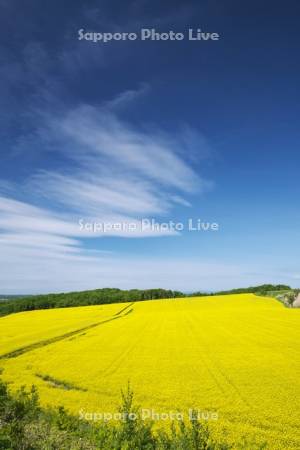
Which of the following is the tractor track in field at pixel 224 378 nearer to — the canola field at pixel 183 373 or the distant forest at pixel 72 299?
the canola field at pixel 183 373

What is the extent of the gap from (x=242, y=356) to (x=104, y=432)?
15783 millimetres

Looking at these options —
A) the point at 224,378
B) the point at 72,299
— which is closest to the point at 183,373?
the point at 224,378

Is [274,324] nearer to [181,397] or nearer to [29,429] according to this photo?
[181,397]

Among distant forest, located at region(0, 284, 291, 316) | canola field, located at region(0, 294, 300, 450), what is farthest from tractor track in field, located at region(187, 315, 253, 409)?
distant forest, located at region(0, 284, 291, 316)

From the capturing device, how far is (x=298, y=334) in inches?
1283

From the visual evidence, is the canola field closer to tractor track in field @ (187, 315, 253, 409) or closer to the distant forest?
tractor track in field @ (187, 315, 253, 409)

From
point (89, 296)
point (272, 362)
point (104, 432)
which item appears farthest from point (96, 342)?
point (89, 296)

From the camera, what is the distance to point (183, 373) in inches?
771

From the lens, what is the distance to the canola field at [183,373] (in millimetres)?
13039

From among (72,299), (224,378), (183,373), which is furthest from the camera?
(72,299)

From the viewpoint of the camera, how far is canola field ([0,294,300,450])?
42.8ft

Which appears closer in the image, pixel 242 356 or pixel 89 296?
pixel 242 356

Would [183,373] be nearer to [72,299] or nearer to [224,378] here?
[224,378]

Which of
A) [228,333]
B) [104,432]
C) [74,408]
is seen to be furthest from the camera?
[228,333]
